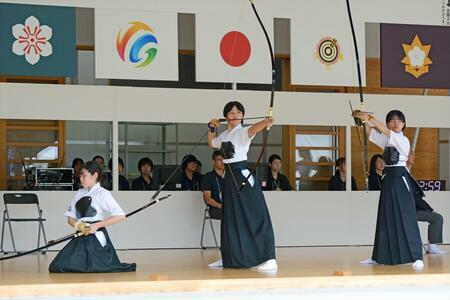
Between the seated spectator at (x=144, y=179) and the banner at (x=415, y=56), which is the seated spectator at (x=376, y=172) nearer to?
the banner at (x=415, y=56)

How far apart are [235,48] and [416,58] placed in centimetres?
173

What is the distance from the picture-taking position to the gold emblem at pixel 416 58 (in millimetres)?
7623

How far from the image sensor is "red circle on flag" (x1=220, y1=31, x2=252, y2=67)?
7.22 m

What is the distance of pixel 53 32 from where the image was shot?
6934 millimetres

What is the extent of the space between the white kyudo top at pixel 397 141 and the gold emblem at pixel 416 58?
207 cm

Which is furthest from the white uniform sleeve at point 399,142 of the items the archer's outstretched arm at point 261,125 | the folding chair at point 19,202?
the folding chair at point 19,202

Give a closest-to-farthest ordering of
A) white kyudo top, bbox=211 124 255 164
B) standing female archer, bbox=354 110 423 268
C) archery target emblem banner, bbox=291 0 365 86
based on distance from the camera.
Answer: white kyudo top, bbox=211 124 255 164 → standing female archer, bbox=354 110 423 268 → archery target emblem banner, bbox=291 0 365 86

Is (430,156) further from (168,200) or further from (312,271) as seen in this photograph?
(312,271)

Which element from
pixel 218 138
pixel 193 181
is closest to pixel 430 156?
pixel 193 181

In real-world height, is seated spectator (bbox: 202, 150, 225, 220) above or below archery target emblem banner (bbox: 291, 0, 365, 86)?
below

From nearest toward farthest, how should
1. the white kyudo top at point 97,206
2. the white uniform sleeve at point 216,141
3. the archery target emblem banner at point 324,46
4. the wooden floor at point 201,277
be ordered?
the wooden floor at point 201,277 → the white kyudo top at point 97,206 → the white uniform sleeve at point 216,141 → the archery target emblem banner at point 324,46

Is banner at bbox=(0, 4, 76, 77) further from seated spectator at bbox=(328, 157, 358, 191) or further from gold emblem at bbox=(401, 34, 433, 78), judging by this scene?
gold emblem at bbox=(401, 34, 433, 78)

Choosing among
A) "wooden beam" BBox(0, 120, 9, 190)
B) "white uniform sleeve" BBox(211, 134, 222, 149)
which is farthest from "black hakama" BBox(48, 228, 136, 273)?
"wooden beam" BBox(0, 120, 9, 190)

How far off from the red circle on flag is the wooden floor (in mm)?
1947
